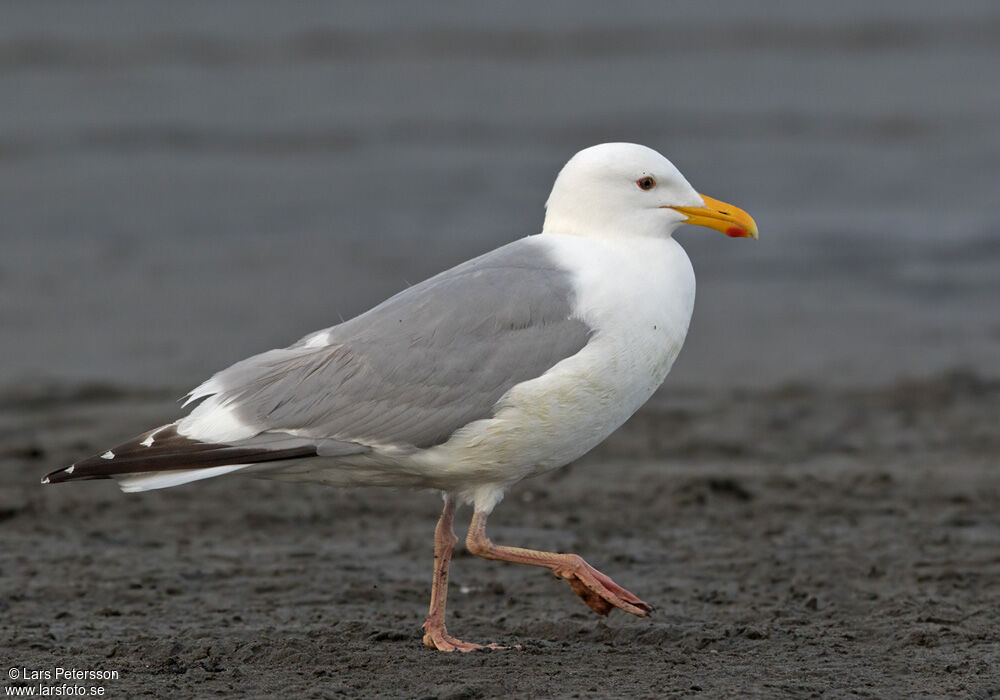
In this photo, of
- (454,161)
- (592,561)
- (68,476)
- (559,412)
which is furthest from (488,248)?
(68,476)

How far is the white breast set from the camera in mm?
5562

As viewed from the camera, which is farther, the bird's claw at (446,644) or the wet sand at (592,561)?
the bird's claw at (446,644)

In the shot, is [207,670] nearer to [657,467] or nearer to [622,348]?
[622,348]

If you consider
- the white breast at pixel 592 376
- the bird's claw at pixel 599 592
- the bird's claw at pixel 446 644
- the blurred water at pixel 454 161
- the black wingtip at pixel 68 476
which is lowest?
the bird's claw at pixel 446 644

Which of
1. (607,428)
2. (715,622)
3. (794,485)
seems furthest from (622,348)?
(794,485)

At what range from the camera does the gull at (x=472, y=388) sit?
18.3ft

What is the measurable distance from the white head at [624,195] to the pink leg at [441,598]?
132 centimetres

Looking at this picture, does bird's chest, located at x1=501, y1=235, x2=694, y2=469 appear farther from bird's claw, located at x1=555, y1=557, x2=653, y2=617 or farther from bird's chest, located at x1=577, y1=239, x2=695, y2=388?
→ bird's claw, located at x1=555, y1=557, x2=653, y2=617

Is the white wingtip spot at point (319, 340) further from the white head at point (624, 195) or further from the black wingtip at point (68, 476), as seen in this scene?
the white head at point (624, 195)

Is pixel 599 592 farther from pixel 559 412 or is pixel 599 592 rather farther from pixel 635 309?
pixel 635 309

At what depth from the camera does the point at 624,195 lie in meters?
5.98


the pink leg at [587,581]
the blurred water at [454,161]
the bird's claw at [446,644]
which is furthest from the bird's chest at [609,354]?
the blurred water at [454,161]

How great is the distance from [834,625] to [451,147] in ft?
46.4

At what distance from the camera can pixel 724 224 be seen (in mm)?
6109
